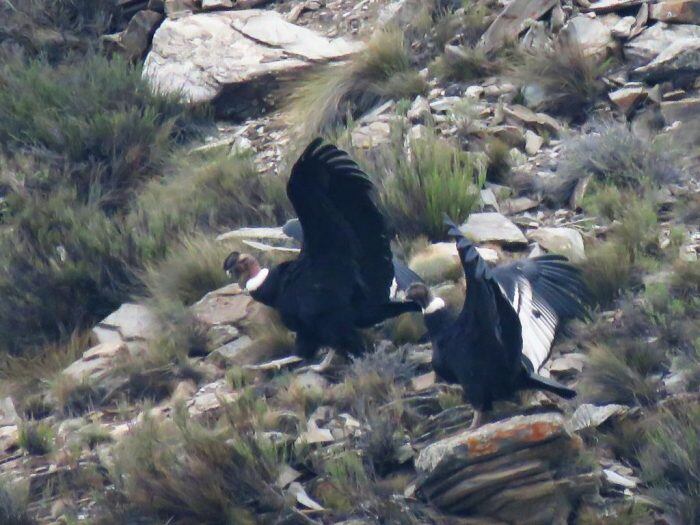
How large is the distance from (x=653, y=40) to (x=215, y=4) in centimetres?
390

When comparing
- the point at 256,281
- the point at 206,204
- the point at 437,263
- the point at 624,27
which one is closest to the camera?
the point at 256,281

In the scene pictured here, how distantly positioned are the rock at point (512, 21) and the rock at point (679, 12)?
0.84 m

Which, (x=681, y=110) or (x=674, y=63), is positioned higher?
(x=674, y=63)

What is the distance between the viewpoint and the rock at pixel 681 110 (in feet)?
31.8

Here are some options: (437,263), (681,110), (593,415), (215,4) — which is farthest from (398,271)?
(215,4)

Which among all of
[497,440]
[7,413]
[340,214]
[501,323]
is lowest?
[7,413]

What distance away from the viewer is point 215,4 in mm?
12375

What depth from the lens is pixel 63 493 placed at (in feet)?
23.5

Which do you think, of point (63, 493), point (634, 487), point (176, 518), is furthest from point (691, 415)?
point (63, 493)

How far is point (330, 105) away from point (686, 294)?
3902 mm

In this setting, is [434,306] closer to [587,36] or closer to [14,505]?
[14,505]

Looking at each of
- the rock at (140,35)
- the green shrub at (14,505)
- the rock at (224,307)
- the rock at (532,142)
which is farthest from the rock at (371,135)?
the green shrub at (14,505)

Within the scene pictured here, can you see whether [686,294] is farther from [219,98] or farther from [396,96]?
[219,98]

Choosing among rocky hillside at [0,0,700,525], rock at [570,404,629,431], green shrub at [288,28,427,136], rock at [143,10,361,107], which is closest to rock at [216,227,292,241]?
rocky hillside at [0,0,700,525]
